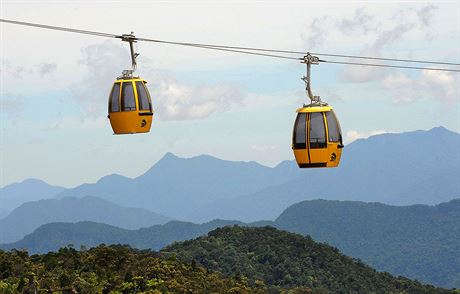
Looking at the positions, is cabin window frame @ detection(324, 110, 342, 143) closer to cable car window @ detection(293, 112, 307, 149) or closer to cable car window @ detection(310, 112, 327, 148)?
cable car window @ detection(310, 112, 327, 148)

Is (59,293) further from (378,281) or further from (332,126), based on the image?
(378,281)

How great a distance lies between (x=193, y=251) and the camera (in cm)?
12294

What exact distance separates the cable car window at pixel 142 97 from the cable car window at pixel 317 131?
4.00 metres

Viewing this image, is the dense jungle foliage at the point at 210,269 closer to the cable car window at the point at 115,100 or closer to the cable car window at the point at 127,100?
the cable car window at the point at 115,100

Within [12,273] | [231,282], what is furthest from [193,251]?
[12,273]

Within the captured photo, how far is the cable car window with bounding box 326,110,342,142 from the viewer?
17.0 meters

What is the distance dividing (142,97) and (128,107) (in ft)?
1.53

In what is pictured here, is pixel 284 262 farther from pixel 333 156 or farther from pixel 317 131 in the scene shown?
pixel 317 131

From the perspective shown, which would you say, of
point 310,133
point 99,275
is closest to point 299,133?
point 310,133

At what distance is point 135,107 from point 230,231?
123829 mm

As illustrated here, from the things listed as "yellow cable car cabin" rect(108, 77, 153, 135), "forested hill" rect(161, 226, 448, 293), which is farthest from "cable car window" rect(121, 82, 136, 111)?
"forested hill" rect(161, 226, 448, 293)

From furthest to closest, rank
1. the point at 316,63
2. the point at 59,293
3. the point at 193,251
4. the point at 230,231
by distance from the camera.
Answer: the point at 230,231 → the point at 193,251 → the point at 59,293 → the point at 316,63

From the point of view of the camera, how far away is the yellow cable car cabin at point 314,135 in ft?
55.6

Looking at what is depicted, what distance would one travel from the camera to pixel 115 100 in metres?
18.1
